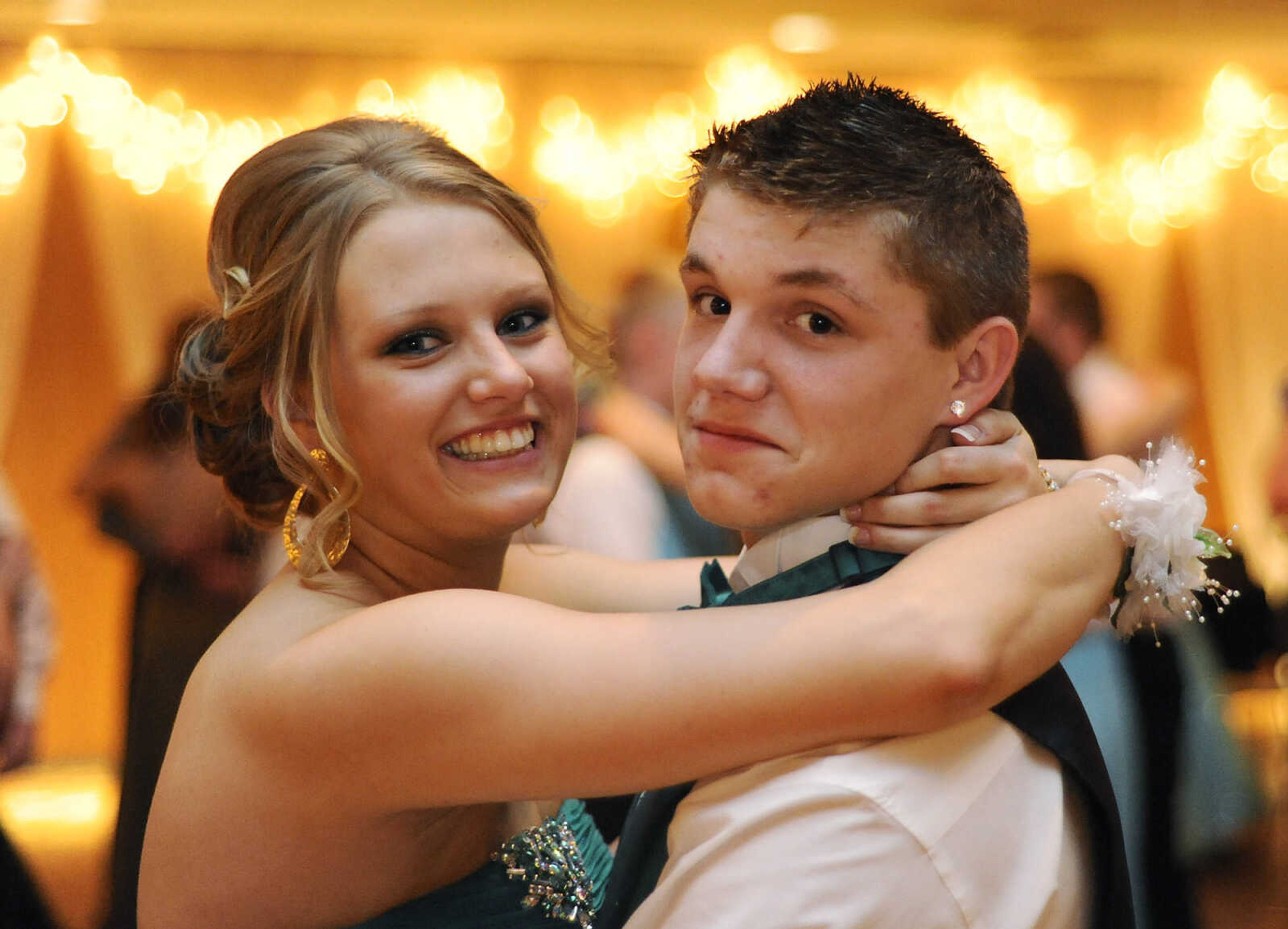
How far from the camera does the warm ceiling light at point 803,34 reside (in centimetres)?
711

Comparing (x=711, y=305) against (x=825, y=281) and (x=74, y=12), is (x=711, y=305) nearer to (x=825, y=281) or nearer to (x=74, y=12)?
(x=825, y=281)

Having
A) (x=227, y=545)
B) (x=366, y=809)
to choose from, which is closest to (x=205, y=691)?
(x=366, y=809)

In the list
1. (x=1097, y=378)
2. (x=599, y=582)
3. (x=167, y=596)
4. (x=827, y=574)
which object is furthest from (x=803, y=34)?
(x=827, y=574)

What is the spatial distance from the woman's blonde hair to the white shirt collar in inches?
19.6

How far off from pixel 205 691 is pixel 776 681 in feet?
2.26

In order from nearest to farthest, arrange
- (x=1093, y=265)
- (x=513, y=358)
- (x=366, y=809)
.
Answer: (x=366, y=809) → (x=513, y=358) → (x=1093, y=265)

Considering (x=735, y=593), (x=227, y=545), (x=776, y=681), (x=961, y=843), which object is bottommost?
(x=961, y=843)

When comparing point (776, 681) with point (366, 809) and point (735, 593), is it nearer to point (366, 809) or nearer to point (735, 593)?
point (735, 593)

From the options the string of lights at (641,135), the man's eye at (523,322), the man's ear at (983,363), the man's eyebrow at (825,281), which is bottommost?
the man's ear at (983,363)

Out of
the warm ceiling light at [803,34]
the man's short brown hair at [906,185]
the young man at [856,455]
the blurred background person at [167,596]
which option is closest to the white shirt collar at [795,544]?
the young man at [856,455]

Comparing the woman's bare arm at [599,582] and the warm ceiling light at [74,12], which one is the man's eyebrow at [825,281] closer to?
the woman's bare arm at [599,582]

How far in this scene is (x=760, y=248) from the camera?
128 centimetres

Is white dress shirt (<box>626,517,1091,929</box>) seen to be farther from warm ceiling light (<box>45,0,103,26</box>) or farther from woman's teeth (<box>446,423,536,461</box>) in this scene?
warm ceiling light (<box>45,0,103,26</box>)

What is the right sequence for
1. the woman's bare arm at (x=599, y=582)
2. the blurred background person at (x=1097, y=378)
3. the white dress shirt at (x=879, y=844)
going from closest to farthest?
the white dress shirt at (x=879, y=844)
the woman's bare arm at (x=599, y=582)
the blurred background person at (x=1097, y=378)
